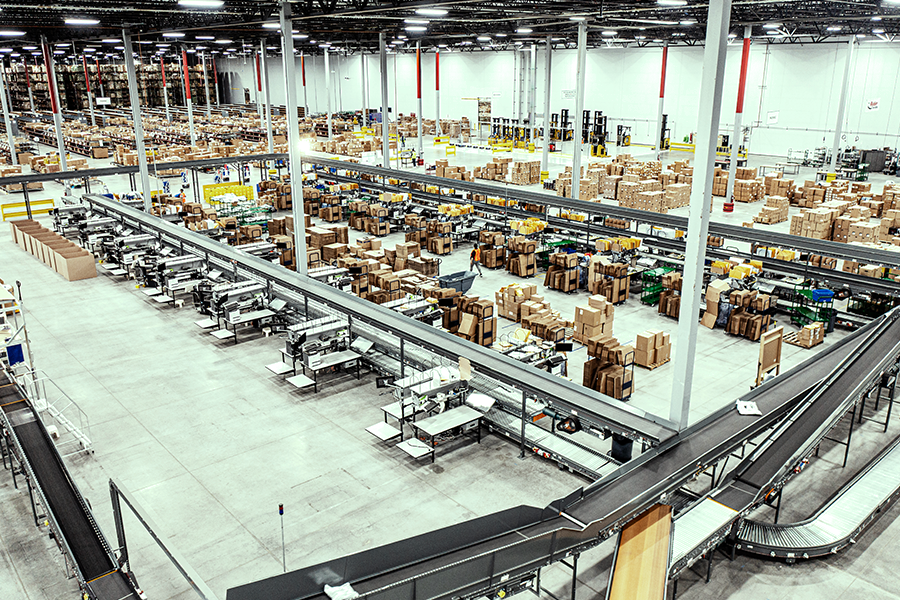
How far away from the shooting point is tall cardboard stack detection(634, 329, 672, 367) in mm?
11992

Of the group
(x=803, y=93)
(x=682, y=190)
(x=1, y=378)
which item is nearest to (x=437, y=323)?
(x=1, y=378)

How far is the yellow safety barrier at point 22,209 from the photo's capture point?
24.7 meters

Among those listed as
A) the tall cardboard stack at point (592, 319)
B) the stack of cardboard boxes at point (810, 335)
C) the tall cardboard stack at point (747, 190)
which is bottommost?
the stack of cardboard boxes at point (810, 335)

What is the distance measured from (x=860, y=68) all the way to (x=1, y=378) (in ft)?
121

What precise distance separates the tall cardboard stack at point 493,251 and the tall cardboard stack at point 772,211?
33.1ft

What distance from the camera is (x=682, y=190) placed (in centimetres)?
2539

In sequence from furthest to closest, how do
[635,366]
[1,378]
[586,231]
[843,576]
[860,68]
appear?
[860,68]
[586,231]
[635,366]
[1,378]
[843,576]

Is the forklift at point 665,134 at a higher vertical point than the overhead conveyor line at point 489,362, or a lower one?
higher

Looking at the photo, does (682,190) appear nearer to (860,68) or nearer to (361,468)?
(860,68)

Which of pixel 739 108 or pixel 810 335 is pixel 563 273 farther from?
pixel 739 108

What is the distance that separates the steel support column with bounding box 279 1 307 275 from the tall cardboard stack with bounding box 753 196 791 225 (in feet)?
53.7

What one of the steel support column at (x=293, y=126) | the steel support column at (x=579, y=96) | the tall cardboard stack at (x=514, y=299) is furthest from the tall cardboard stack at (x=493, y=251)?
the steel support column at (x=293, y=126)

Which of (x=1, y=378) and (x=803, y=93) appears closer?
(x=1, y=378)

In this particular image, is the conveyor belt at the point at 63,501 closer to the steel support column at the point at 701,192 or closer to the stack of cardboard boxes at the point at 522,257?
the steel support column at the point at 701,192
